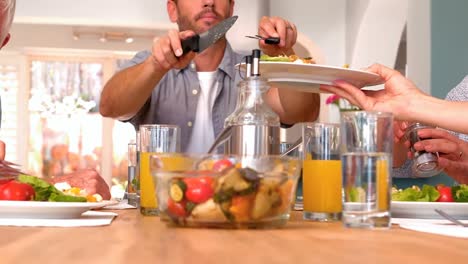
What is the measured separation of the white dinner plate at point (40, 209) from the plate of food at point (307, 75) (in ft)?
1.82

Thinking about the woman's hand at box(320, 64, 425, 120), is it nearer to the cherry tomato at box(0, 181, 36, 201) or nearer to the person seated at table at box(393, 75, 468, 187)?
the person seated at table at box(393, 75, 468, 187)

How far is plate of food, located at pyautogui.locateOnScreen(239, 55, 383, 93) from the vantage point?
1632 millimetres

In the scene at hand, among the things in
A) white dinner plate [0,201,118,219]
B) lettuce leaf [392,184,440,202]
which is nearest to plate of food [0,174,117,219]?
white dinner plate [0,201,118,219]

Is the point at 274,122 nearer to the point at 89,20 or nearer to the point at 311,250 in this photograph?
the point at 311,250

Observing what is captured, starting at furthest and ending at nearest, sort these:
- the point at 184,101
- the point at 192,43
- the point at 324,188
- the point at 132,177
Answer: the point at 184,101 < the point at 192,43 < the point at 132,177 < the point at 324,188

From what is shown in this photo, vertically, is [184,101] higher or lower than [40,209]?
higher

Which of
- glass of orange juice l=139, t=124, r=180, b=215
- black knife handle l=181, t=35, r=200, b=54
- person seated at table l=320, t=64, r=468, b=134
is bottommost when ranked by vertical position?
glass of orange juice l=139, t=124, r=180, b=215

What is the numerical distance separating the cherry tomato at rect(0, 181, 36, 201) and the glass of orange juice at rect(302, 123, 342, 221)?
488 mm

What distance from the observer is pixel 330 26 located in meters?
6.16

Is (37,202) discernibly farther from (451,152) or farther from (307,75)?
(451,152)

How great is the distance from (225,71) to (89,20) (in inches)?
130

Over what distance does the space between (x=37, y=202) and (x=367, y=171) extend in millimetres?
525

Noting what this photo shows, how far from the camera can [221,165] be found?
1.13 metres

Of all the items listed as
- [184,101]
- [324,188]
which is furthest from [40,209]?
[184,101]
